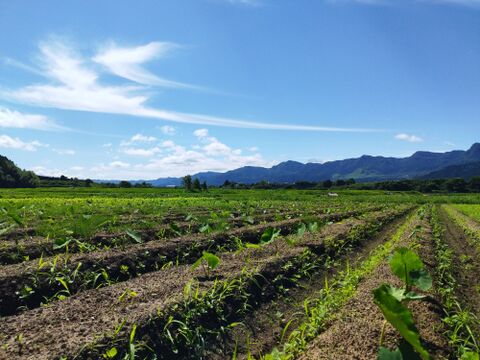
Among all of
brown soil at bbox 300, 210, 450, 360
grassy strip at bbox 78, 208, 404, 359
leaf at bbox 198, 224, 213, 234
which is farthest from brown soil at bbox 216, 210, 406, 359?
leaf at bbox 198, 224, 213, 234

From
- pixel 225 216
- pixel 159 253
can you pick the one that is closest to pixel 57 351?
pixel 159 253

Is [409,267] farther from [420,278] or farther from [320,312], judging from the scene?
[320,312]

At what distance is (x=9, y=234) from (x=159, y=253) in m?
4.84

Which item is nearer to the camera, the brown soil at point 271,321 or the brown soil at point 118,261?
the brown soil at point 271,321

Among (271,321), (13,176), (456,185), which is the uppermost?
(13,176)

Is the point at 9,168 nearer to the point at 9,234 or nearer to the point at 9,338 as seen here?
the point at 9,234

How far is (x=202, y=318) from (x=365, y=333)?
2359mm

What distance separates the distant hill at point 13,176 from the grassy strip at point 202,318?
315ft

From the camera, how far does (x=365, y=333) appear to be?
15.3 ft

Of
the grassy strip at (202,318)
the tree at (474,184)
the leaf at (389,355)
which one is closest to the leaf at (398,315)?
the leaf at (389,355)

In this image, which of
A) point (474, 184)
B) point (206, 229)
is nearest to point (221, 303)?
point (206, 229)

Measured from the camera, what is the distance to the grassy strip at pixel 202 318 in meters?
4.84

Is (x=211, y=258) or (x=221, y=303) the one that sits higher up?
(x=211, y=258)

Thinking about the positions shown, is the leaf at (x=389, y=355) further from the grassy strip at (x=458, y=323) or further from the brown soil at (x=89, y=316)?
the brown soil at (x=89, y=316)
